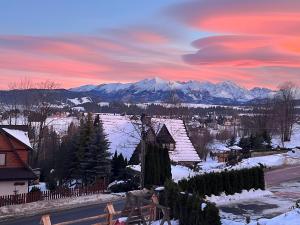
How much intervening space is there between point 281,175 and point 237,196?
48.2 ft

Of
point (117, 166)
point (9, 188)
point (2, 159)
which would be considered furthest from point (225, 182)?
point (2, 159)

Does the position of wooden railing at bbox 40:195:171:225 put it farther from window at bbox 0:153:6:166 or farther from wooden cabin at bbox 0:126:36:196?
window at bbox 0:153:6:166

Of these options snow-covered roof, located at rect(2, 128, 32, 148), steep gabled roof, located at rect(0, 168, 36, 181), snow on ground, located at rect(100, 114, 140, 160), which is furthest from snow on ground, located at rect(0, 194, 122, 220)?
snow on ground, located at rect(100, 114, 140, 160)

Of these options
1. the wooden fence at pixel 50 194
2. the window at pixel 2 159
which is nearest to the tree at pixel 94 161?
the wooden fence at pixel 50 194

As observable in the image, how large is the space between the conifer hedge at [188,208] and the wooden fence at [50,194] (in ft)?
39.2

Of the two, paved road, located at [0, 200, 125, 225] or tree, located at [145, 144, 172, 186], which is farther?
tree, located at [145, 144, 172, 186]

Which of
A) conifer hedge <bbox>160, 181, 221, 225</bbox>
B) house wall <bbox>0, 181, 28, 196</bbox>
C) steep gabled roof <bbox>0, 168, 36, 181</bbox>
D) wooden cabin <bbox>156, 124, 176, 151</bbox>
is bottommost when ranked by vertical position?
house wall <bbox>0, 181, 28, 196</bbox>

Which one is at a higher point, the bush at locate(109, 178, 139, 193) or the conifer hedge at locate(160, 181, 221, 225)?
the conifer hedge at locate(160, 181, 221, 225)

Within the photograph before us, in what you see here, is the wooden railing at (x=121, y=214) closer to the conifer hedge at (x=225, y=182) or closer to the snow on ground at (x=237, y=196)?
the conifer hedge at (x=225, y=182)

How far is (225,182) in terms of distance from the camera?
100.0 ft

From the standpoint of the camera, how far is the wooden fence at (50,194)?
2931cm

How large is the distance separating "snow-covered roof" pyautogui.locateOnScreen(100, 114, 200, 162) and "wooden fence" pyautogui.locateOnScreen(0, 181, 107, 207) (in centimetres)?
1489

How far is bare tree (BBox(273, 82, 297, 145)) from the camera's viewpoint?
90600 mm

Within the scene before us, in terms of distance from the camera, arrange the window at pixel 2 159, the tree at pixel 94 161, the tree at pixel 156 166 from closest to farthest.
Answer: the tree at pixel 156 166 → the window at pixel 2 159 → the tree at pixel 94 161
